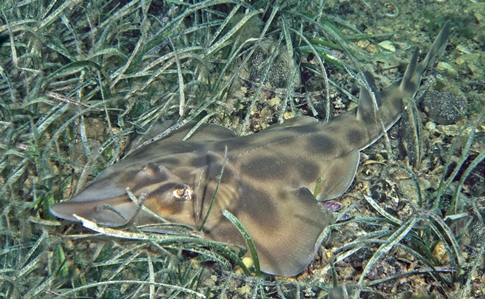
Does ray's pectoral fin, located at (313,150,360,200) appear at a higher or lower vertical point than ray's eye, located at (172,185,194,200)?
lower

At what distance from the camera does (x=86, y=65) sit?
13.5 feet

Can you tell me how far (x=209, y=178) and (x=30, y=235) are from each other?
1.64 meters

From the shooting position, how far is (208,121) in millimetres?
4723

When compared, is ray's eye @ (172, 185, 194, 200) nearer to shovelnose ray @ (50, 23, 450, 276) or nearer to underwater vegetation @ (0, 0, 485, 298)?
shovelnose ray @ (50, 23, 450, 276)

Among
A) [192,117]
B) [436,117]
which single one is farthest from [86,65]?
[436,117]

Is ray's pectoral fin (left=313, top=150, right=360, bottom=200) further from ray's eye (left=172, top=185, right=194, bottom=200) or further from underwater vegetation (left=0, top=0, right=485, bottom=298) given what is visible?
ray's eye (left=172, top=185, right=194, bottom=200)

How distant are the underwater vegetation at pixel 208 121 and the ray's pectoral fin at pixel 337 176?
0.82 feet

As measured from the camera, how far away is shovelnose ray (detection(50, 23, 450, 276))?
323 centimetres

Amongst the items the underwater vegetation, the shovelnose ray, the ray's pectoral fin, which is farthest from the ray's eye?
the ray's pectoral fin

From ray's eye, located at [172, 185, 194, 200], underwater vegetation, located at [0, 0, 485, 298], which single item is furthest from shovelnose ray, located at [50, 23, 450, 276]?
underwater vegetation, located at [0, 0, 485, 298]

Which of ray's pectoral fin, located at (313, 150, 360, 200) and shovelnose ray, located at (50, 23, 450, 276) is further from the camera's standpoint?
ray's pectoral fin, located at (313, 150, 360, 200)

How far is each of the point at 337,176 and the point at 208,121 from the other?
5.44 ft

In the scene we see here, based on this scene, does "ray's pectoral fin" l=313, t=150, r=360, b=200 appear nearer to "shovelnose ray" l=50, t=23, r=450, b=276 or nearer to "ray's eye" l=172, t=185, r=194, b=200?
"shovelnose ray" l=50, t=23, r=450, b=276

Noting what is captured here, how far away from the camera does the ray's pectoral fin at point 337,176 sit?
4.11m
